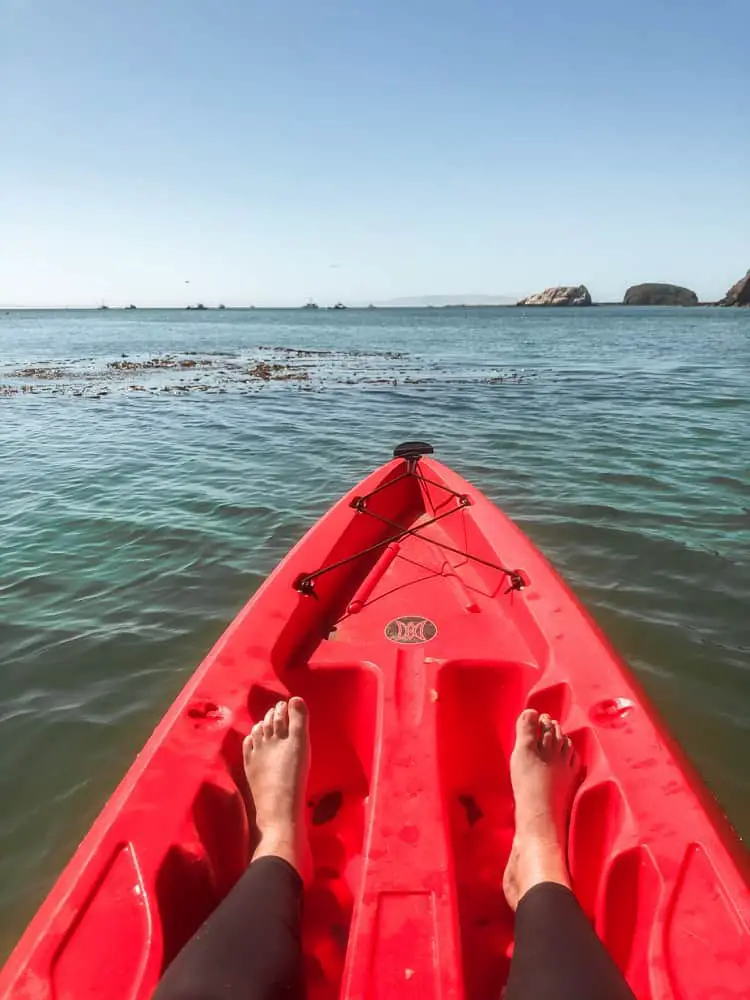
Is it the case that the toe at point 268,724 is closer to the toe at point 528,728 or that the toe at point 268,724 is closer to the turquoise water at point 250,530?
the toe at point 528,728

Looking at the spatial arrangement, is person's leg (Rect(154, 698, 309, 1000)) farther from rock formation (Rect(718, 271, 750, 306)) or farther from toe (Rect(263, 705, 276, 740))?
rock formation (Rect(718, 271, 750, 306))

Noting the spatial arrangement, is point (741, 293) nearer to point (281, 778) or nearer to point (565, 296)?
point (565, 296)

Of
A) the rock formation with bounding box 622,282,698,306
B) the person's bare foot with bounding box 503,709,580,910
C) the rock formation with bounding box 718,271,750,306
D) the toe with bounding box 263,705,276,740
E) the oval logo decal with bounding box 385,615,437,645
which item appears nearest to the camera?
the person's bare foot with bounding box 503,709,580,910

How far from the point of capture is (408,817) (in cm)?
251

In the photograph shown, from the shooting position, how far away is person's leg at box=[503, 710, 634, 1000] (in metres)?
1.70

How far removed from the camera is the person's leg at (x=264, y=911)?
1.71m

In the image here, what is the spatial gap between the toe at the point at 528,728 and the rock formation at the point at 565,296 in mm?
189064

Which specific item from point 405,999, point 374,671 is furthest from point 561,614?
point 405,999

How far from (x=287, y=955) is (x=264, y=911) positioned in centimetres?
18

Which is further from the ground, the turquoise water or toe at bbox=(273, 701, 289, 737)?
toe at bbox=(273, 701, 289, 737)

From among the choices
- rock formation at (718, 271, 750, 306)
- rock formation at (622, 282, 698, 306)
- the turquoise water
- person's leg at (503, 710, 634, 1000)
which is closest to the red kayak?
person's leg at (503, 710, 634, 1000)

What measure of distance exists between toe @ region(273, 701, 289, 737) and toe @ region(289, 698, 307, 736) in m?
0.02

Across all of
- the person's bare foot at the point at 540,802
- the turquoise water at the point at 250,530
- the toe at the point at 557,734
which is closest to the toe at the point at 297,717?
the person's bare foot at the point at 540,802

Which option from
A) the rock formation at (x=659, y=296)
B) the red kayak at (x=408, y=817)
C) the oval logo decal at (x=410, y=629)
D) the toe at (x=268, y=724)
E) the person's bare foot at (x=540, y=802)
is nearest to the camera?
the red kayak at (x=408, y=817)
